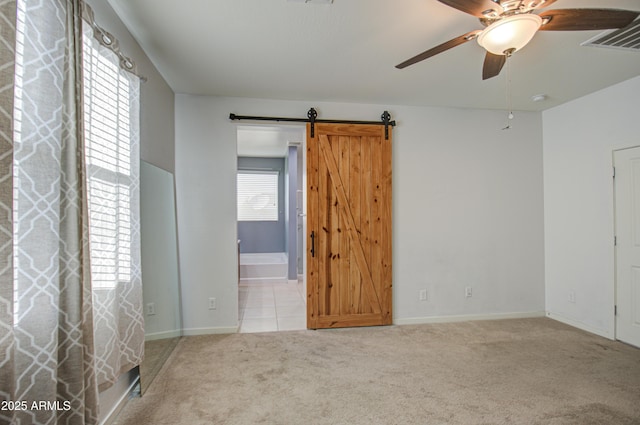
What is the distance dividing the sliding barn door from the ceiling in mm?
541

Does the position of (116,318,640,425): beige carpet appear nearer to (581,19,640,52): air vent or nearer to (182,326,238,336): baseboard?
(182,326,238,336): baseboard

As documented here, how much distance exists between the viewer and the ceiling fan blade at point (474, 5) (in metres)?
1.37

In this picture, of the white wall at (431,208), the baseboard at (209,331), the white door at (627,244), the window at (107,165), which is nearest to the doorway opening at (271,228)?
the baseboard at (209,331)

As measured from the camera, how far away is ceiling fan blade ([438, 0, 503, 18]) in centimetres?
137

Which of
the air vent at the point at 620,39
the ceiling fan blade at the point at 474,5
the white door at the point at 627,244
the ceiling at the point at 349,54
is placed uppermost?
the ceiling at the point at 349,54

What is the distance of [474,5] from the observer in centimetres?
140

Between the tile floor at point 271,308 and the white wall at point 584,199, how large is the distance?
3133mm

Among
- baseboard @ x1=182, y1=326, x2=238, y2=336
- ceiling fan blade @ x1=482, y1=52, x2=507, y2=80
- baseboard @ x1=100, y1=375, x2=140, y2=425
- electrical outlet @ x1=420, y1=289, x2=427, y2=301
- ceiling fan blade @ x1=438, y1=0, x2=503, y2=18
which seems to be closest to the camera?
ceiling fan blade @ x1=438, y1=0, x2=503, y2=18

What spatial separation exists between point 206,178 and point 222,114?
726mm

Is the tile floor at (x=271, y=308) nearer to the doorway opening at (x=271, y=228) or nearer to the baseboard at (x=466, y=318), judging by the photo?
the doorway opening at (x=271, y=228)

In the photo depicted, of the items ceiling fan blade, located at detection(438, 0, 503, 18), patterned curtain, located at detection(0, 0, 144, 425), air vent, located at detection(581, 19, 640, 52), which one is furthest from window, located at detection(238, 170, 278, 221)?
ceiling fan blade, located at detection(438, 0, 503, 18)

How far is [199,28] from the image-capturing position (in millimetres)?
2062

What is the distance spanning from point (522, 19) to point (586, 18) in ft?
1.02

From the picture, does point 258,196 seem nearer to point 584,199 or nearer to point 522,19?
point 584,199
